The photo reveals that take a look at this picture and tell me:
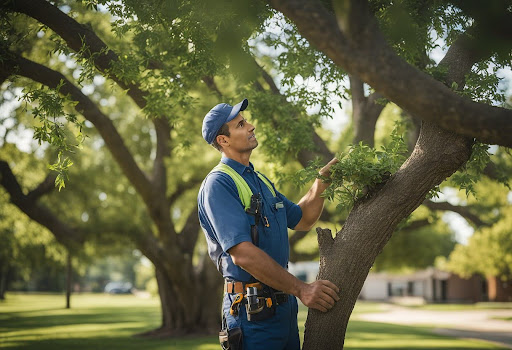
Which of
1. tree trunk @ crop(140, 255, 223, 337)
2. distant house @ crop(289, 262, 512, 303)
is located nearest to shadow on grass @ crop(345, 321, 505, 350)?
tree trunk @ crop(140, 255, 223, 337)

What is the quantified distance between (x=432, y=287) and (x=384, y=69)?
61997 mm

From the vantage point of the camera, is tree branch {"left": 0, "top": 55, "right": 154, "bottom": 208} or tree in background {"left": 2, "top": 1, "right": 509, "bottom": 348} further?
tree branch {"left": 0, "top": 55, "right": 154, "bottom": 208}

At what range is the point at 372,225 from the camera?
3.65 metres

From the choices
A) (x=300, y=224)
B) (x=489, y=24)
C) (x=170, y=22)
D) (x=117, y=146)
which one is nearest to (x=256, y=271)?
(x=300, y=224)

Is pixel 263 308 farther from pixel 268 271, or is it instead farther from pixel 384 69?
pixel 384 69

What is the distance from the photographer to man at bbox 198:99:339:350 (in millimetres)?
3281

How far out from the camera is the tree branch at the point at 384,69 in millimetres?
2967

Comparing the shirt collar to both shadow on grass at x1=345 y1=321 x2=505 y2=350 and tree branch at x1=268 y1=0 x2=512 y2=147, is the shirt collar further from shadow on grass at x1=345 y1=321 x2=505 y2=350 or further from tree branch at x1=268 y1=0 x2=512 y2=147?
shadow on grass at x1=345 y1=321 x2=505 y2=350

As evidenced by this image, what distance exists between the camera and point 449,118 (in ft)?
9.93

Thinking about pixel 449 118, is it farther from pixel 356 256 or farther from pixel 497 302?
pixel 497 302

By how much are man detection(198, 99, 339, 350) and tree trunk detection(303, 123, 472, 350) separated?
13cm

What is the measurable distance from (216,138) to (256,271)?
1.12 meters

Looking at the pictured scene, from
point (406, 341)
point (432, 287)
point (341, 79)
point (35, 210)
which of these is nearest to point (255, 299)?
point (341, 79)

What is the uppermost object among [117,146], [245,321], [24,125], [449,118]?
[24,125]
